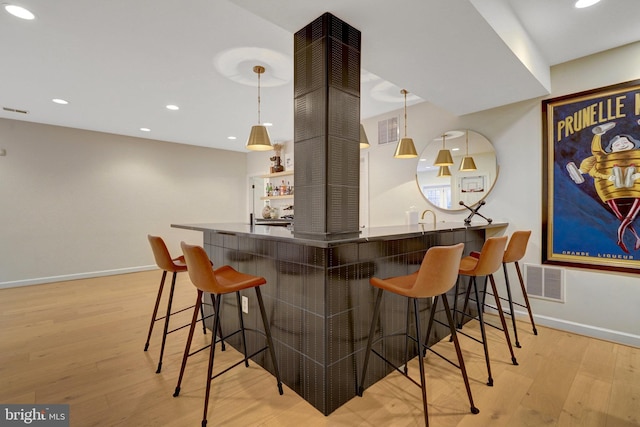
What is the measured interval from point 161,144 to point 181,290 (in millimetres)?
3134

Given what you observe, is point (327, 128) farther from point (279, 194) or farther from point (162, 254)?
point (279, 194)

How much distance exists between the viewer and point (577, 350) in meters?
2.36

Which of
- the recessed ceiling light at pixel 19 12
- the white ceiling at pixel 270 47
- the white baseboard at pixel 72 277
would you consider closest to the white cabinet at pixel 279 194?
the white ceiling at pixel 270 47

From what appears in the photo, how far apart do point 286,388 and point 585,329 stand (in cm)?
Answer: 280

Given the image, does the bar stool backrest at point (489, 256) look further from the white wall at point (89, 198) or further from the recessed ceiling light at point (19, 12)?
the white wall at point (89, 198)

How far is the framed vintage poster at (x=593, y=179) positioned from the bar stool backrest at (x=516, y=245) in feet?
1.58

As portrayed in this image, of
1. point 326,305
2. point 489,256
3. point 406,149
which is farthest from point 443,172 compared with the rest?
point 326,305

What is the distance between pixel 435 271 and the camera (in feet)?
4.98

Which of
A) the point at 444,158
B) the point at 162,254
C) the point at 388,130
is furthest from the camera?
the point at 388,130

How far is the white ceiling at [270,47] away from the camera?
6.02ft

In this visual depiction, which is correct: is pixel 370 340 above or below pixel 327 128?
below

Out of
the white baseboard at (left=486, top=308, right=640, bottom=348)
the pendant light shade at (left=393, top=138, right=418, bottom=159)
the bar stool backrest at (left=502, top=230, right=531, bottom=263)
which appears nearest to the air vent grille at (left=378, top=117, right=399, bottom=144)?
the pendant light shade at (left=393, top=138, right=418, bottom=159)

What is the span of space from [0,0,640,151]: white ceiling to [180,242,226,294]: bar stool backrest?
145 centimetres

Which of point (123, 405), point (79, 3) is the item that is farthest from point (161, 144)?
point (123, 405)
